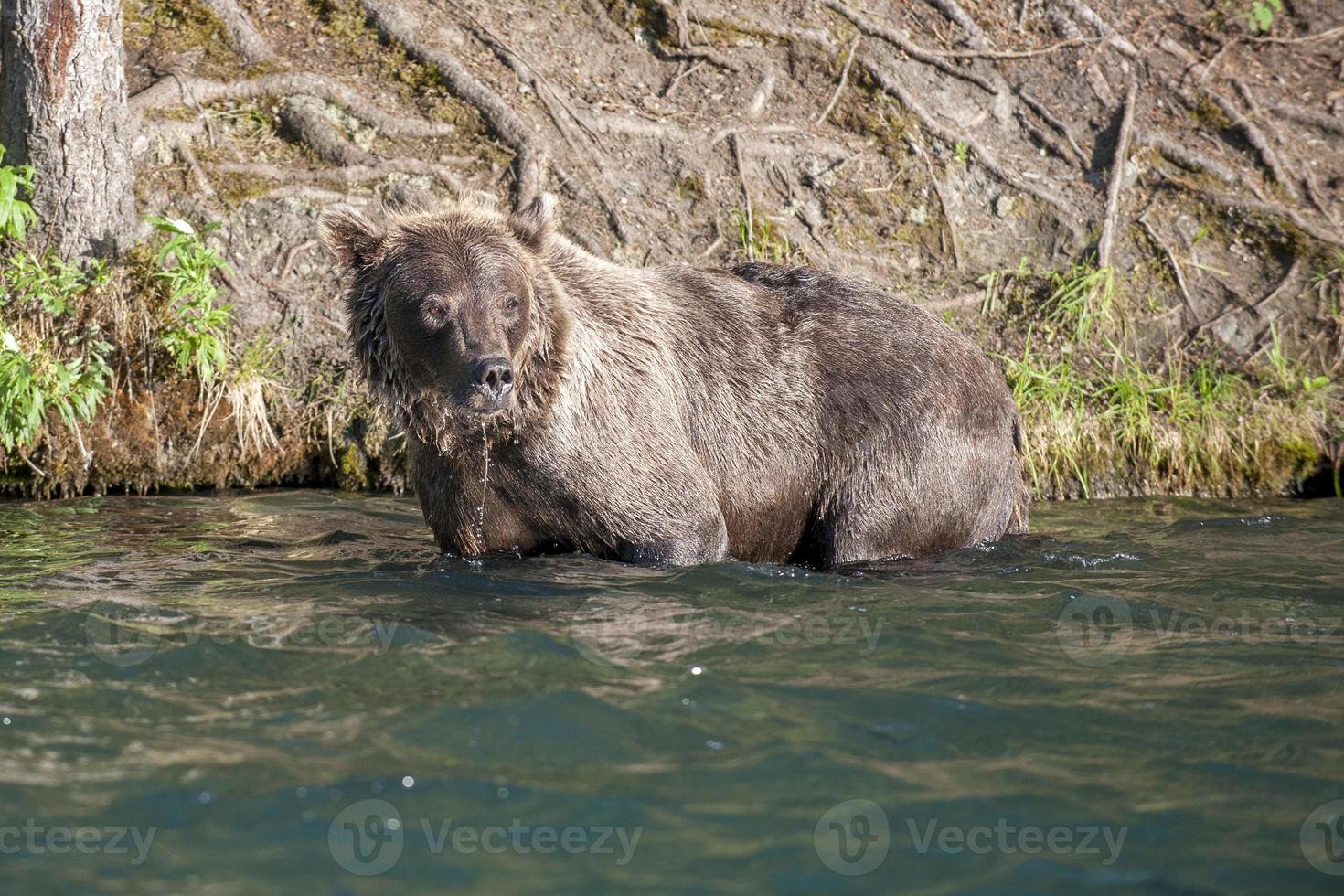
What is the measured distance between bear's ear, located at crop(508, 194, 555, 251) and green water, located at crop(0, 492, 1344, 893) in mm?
1812

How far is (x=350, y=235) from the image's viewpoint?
6809mm

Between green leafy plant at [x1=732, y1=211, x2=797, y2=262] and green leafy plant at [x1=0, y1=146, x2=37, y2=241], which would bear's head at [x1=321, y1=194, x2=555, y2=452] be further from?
green leafy plant at [x1=732, y1=211, x2=797, y2=262]

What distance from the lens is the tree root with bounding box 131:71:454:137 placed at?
34.7 feet

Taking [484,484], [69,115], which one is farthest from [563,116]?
[484,484]

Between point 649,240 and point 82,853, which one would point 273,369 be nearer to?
point 649,240

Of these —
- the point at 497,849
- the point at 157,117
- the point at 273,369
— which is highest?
the point at 157,117

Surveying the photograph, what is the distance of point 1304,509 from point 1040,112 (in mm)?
5176

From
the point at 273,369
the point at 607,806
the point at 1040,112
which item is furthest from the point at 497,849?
the point at 1040,112

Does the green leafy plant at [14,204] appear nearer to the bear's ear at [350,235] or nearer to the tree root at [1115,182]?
the bear's ear at [350,235]

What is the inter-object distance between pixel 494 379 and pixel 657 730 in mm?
2282

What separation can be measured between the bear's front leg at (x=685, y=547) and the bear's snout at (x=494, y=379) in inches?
44.2

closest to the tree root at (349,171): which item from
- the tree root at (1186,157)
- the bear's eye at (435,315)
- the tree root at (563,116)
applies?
the tree root at (563,116)

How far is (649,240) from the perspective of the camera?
10.9 m

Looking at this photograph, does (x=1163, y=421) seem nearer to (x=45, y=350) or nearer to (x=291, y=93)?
(x=291, y=93)
